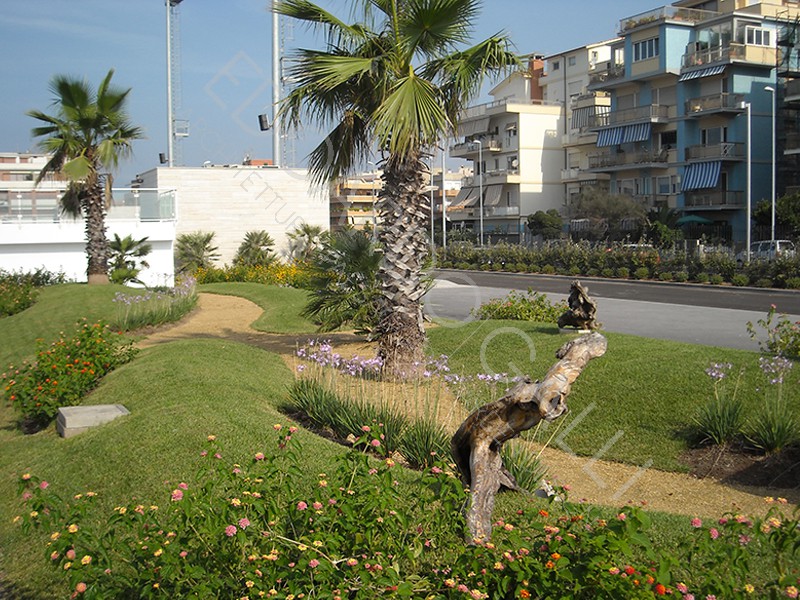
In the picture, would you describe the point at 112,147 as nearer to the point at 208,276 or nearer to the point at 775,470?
the point at 208,276

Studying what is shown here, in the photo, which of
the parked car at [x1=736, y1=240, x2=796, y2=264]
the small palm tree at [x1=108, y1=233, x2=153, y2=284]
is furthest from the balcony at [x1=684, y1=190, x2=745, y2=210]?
the small palm tree at [x1=108, y1=233, x2=153, y2=284]

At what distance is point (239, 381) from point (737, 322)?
42.8ft

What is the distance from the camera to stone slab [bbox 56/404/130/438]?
9.38 metres

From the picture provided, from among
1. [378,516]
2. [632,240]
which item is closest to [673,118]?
[632,240]

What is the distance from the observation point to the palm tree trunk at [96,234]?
25891 millimetres

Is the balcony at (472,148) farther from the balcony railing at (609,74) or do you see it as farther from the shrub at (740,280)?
the shrub at (740,280)

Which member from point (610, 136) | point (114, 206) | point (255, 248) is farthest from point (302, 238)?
point (610, 136)

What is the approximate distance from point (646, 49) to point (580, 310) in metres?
46.3

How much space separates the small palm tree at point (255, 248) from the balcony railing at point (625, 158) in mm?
26249

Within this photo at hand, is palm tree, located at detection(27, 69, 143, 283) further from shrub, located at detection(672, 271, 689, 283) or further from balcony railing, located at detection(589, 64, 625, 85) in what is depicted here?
balcony railing, located at detection(589, 64, 625, 85)

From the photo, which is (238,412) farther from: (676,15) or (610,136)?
(610,136)

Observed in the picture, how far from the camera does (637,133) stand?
56.2 metres

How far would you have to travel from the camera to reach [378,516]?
15.7 feet

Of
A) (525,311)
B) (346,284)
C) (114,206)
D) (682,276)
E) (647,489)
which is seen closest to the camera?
(647,489)
